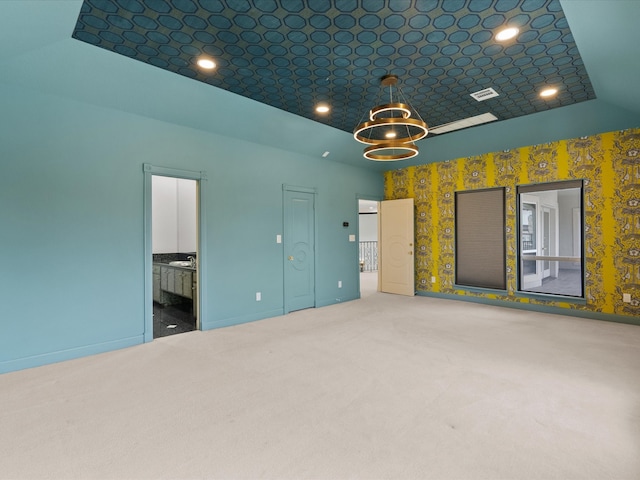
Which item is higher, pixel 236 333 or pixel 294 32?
pixel 294 32

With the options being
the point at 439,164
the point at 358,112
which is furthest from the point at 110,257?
the point at 439,164

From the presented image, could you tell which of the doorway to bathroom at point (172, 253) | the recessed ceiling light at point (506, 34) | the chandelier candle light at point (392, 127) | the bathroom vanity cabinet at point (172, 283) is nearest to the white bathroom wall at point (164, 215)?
the doorway to bathroom at point (172, 253)

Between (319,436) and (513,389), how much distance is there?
1703 millimetres

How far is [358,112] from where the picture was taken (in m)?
4.57

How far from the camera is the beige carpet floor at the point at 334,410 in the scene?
6.07 ft

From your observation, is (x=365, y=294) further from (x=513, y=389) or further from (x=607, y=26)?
(x=607, y=26)

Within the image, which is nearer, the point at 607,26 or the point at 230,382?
the point at 607,26

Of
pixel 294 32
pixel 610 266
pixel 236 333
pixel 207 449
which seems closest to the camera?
pixel 207 449

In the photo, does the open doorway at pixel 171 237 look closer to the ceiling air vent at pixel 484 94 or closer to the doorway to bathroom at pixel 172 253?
the doorway to bathroom at pixel 172 253

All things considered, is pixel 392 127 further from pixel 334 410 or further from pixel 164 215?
pixel 164 215

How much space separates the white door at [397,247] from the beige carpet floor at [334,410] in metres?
2.92

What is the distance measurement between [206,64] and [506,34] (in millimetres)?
2758

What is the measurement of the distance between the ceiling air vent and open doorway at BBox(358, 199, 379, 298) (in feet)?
10.7

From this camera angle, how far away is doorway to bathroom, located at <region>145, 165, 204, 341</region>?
4.01m
